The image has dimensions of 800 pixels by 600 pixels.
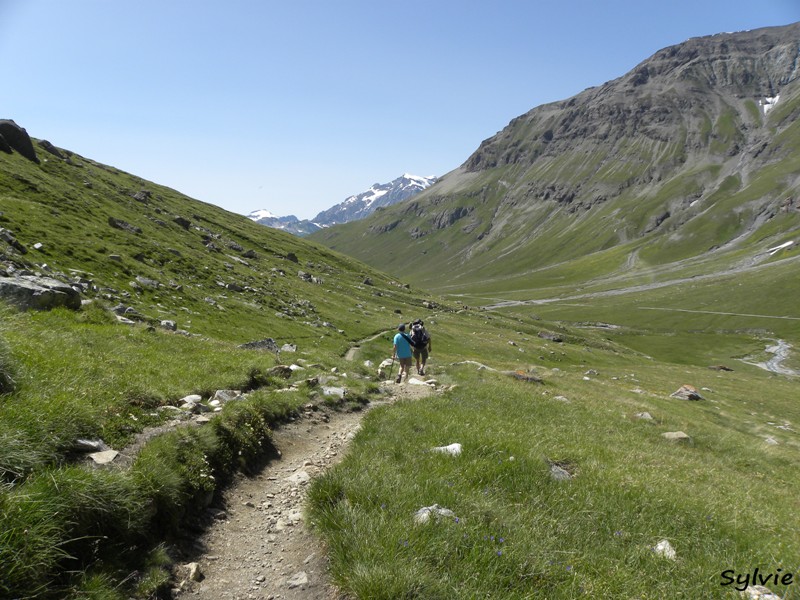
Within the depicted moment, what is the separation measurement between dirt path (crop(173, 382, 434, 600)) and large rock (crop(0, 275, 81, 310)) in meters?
12.4

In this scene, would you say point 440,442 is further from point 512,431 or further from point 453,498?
point 453,498

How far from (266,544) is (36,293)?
16046mm

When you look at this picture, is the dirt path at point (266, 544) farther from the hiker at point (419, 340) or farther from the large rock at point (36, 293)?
the hiker at point (419, 340)

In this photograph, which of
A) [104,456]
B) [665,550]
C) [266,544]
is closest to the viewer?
[665,550]

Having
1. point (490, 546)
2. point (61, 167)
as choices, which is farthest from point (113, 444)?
point (61, 167)

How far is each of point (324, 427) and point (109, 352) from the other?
7066mm

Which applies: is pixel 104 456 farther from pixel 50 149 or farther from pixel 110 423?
pixel 50 149

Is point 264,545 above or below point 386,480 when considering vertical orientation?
below

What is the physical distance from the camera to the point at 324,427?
15094 millimetres

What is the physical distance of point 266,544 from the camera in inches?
296

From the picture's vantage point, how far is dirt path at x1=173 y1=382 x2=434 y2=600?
6.13m

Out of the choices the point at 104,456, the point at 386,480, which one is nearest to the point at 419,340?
the point at 386,480

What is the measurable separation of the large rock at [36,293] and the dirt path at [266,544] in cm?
1237

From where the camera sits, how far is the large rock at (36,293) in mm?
16344
